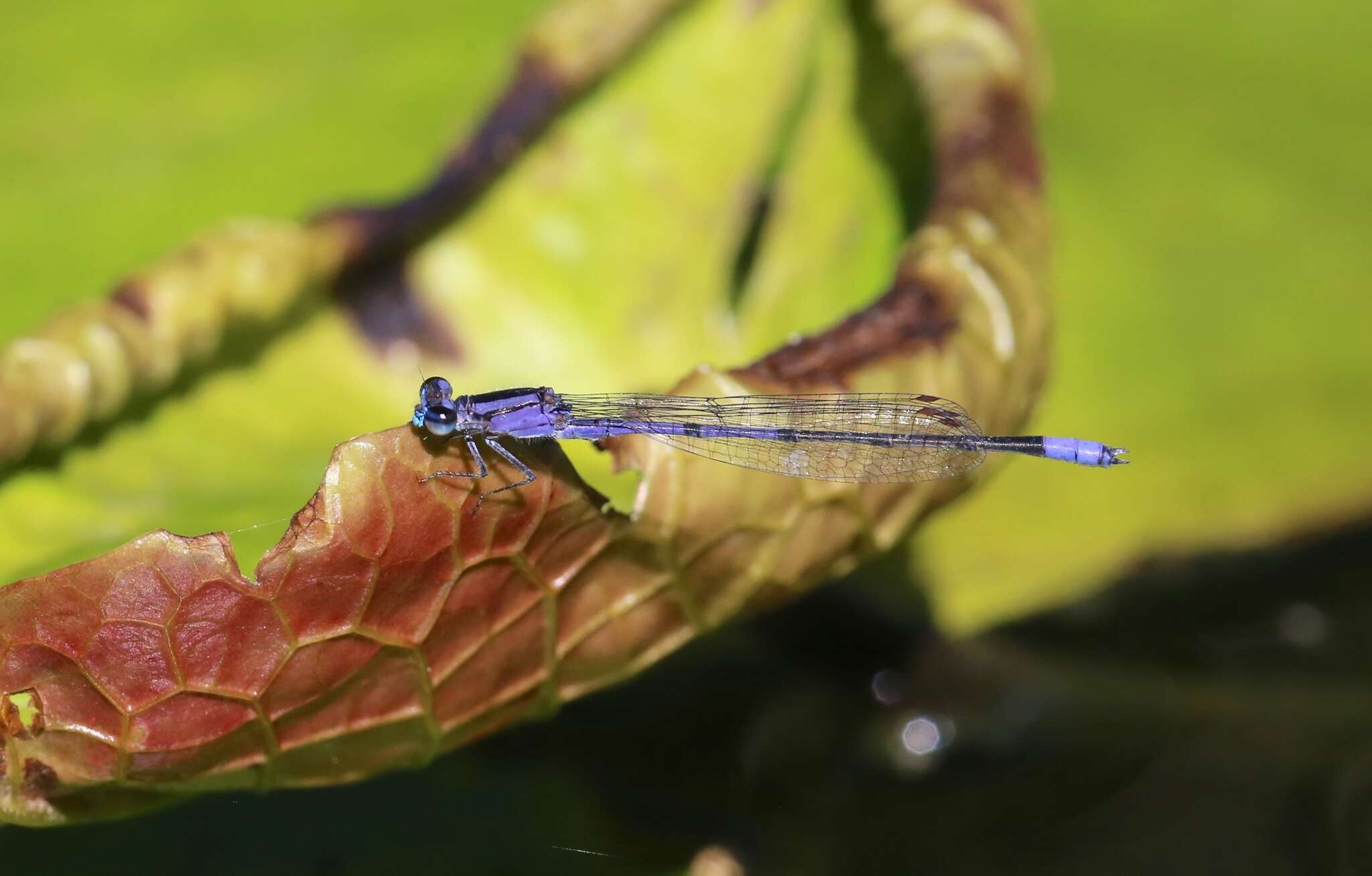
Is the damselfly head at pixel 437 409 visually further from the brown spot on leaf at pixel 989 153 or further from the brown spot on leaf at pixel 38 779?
the brown spot on leaf at pixel 989 153

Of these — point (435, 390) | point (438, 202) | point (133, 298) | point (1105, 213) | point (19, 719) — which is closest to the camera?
point (19, 719)

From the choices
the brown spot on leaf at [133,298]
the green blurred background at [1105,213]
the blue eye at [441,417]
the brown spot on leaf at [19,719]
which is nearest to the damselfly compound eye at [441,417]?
the blue eye at [441,417]

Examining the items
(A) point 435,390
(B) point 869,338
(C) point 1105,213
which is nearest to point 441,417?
(A) point 435,390

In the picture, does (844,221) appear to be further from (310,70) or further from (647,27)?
(310,70)

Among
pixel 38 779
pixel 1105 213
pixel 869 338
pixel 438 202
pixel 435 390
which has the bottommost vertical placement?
pixel 38 779

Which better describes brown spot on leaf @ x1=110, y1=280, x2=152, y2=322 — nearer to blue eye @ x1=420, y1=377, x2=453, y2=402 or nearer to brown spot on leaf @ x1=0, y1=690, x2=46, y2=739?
blue eye @ x1=420, y1=377, x2=453, y2=402

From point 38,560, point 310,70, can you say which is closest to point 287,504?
point 38,560

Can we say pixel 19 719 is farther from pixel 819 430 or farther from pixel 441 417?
pixel 819 430

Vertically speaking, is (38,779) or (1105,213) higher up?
(1105,213)
